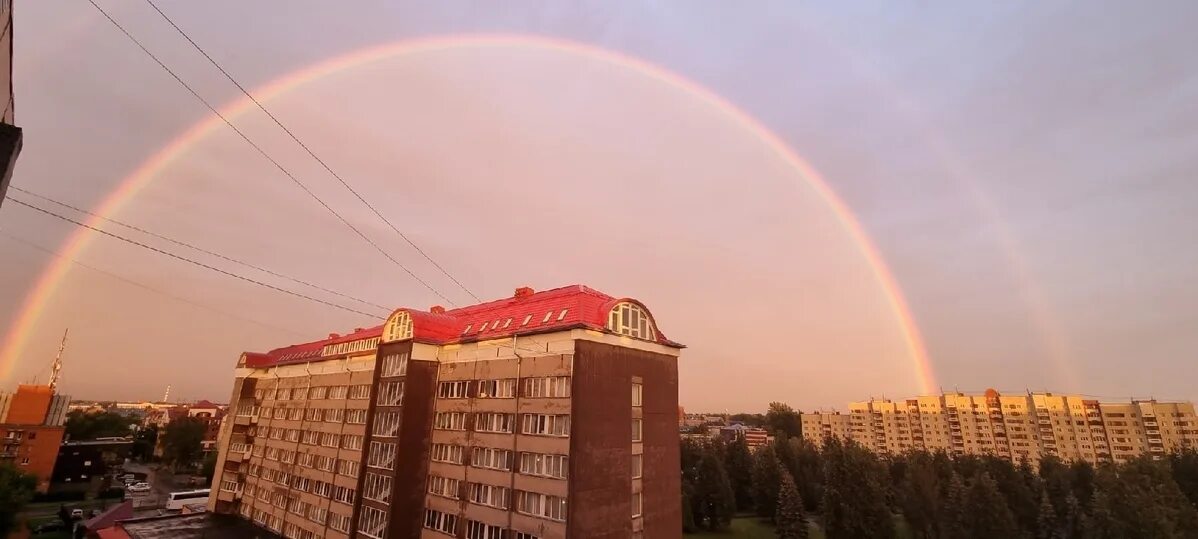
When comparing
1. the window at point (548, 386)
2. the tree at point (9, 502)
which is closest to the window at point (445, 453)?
the window at point (548, 386)

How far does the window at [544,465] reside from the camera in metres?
28.7

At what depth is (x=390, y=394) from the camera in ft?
123

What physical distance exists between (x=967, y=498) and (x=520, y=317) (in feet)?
176

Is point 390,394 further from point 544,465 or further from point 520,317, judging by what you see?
point 544,465

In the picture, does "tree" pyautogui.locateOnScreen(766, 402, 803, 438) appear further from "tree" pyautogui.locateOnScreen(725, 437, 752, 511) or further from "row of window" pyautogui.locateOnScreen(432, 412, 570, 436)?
"row of window" pyautogui.locateOnScreen(432, 412, 570, 436)

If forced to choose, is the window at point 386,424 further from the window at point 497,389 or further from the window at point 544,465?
the window at point 544,465

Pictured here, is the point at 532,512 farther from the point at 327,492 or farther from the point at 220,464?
the point at 220,464

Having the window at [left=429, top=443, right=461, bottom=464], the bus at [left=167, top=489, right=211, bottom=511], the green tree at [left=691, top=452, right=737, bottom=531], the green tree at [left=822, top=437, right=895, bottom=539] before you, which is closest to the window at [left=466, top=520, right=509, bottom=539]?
the window at [left=429, top=443, right=461, bottom=464]

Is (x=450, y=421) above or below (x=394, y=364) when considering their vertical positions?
below

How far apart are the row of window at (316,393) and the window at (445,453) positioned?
932 centimetres

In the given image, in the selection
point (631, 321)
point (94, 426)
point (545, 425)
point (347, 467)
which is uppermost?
point (631, 321)

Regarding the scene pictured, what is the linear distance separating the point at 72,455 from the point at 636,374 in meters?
109

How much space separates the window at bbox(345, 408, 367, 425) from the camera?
41875 millimetres

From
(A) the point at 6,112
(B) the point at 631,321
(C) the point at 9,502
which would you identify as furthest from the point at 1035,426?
(C) the point at 9,502
